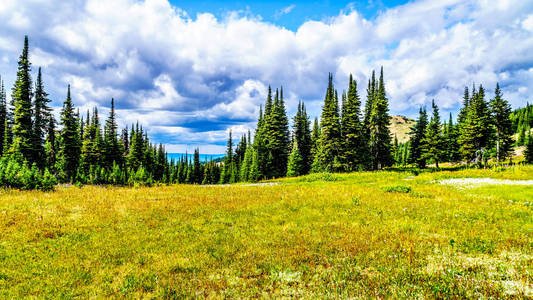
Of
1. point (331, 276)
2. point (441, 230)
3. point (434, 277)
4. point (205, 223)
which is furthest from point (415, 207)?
point (205, 223)

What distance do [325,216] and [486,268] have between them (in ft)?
21.4

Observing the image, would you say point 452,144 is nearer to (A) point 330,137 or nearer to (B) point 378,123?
(B) point 378,123

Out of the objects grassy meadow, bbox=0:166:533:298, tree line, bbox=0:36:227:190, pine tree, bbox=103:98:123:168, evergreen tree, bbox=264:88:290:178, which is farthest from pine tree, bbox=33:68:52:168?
evergreen tree, bbox=264:88:290:178

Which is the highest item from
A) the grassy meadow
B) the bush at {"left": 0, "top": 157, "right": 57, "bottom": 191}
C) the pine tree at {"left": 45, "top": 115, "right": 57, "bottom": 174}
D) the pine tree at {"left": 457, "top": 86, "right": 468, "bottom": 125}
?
the pine tree at {"left": 457, "top": 86, "right": 468, "bottom": 125}

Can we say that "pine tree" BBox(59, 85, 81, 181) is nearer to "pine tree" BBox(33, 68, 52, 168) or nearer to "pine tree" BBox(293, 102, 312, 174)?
"pine tree" BBox(33, 68, 52, 168)

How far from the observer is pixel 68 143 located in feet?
143

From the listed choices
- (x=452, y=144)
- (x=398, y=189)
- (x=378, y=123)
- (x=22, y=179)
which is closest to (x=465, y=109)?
(x=452, y=144)

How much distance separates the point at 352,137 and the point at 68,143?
5482 centimetres

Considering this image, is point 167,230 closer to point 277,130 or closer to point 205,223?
point 205,223

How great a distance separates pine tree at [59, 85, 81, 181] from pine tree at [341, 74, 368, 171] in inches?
2045

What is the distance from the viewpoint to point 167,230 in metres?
9.92

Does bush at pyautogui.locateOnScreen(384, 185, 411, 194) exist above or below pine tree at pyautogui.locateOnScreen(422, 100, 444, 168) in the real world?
below

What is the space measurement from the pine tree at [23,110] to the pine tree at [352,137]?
5091cm

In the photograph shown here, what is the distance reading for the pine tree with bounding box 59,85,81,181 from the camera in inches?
1687
